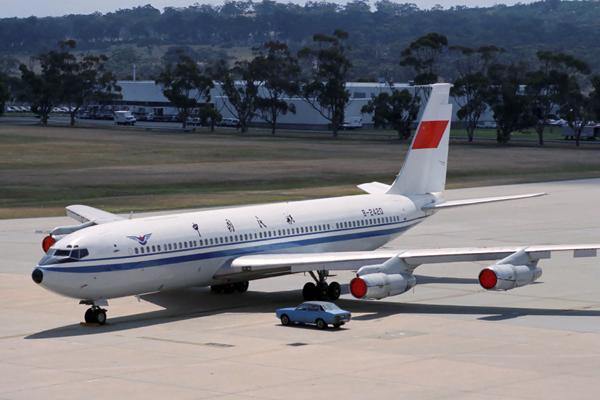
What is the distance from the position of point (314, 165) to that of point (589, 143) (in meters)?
71.6

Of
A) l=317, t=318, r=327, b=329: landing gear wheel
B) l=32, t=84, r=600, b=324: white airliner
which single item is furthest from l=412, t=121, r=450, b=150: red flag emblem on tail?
l=317, t=318, r=327, b=329: landing gear wheel

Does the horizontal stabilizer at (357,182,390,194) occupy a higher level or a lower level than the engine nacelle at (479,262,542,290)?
higher

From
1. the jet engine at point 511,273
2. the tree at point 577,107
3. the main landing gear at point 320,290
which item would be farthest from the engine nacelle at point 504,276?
the tree at point 577,107

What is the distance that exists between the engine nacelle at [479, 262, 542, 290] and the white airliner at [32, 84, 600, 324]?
38mm

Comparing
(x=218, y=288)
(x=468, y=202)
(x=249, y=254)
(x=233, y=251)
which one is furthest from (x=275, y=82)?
(x=233, y=251)

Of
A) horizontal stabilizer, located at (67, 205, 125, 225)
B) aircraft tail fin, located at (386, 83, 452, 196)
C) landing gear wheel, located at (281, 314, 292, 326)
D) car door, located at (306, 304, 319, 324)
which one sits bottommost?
landing gear wheel, located at (281, 314, 292, 326)

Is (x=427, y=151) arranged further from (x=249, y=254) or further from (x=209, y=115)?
(x=209, y=115)

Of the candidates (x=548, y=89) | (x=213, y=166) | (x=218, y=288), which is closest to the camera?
(x=218, y=288)

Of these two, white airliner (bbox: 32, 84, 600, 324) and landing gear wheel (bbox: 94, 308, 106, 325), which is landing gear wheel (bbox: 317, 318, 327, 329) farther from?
landing gear wheel (bbox: 94, 308, 106, 325)

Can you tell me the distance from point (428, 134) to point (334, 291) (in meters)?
12.4

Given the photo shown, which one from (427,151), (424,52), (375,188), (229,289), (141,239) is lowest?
(229,289)

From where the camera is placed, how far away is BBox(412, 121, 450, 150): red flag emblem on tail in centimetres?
4556

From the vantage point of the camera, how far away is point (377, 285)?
3253 cm

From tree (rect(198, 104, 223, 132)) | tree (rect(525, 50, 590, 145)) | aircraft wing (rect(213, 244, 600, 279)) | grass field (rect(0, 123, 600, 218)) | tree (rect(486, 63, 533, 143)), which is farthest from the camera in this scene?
tree (rect(198, 104, 223, 132))
